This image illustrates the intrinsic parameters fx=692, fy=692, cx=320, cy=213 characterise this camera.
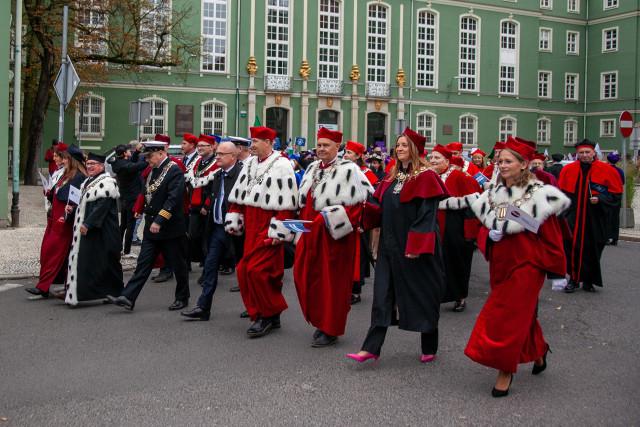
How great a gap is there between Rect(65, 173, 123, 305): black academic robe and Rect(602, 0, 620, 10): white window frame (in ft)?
173

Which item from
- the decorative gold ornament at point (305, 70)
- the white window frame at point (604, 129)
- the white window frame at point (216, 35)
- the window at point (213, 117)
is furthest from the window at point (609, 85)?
the window at point (213, 117)

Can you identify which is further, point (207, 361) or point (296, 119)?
point (296, 119)

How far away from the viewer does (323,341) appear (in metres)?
6.41

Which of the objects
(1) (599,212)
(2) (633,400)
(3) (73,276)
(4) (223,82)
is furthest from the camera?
Result: (4) (223,82)

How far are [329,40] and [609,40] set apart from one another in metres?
24.5

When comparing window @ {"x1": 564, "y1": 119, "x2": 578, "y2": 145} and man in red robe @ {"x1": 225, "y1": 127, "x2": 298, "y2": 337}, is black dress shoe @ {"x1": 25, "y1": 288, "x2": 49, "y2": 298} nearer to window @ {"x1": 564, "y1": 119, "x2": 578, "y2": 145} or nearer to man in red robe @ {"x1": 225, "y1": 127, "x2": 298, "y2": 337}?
man in red robe @ {"x1": 225, "y1": 127, "x2": 298, "y2": 337}

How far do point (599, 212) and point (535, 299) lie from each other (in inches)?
204

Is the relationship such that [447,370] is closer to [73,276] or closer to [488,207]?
[488,207]

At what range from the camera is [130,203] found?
39.8 feet

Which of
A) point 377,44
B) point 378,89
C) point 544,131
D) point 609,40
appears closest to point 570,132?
point 544,131

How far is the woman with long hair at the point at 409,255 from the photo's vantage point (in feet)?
18.5

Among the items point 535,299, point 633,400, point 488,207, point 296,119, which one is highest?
point 296,119

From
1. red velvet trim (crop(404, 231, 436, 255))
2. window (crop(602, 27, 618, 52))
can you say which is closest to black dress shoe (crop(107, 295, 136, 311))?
red velvet trim (crop(404, 231, 436, 255))

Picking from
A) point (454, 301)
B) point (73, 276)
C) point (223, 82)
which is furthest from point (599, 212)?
point (223, 82)
